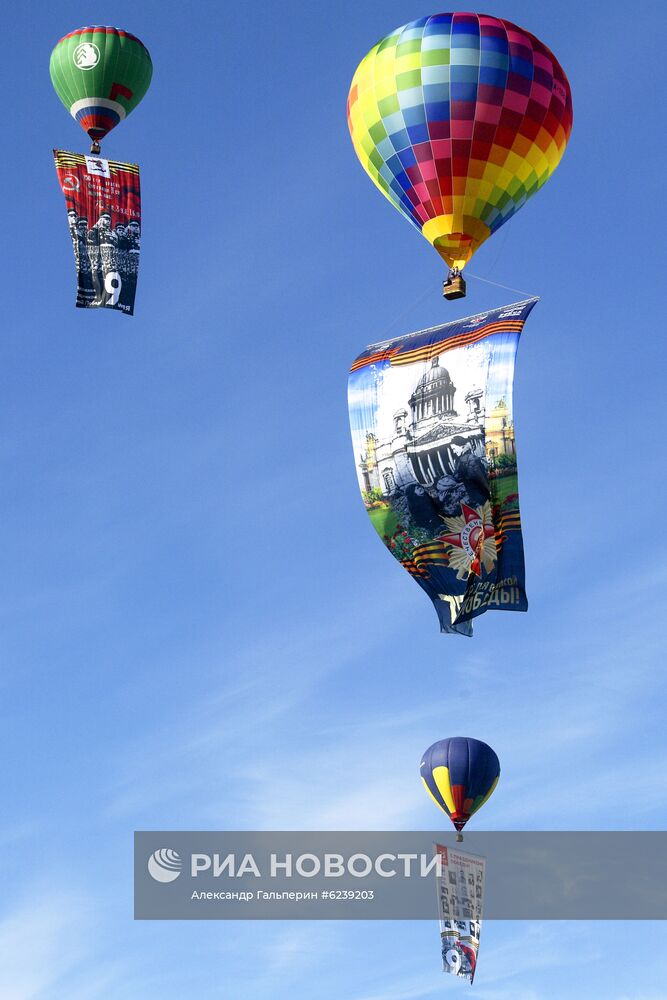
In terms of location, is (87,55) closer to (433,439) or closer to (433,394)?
(433,394)

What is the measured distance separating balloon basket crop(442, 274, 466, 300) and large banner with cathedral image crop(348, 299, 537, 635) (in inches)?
141

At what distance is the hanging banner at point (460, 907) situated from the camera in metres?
61.5

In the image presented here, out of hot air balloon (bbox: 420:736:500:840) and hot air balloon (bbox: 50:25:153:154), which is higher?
hot air balloon (bbox: 50:25:153:154)

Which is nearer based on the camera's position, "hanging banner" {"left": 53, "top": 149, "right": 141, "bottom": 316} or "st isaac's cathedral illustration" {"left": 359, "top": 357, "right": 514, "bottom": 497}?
"st isaac's cathedral illustration" {"left": 359, "top": 357, "right": 514, "bottom": 497}

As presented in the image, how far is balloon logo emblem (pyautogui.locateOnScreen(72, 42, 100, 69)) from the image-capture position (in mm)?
62875

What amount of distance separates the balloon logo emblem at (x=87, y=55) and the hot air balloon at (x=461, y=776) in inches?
811

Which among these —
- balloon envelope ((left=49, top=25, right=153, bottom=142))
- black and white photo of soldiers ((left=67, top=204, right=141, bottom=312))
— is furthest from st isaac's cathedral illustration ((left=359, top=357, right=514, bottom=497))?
balloon envelope ((left=49, top=25, right=153, bottom=142))

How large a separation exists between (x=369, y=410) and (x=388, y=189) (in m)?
7.26

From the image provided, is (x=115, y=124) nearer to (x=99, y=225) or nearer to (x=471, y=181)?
(x=99, y=225)

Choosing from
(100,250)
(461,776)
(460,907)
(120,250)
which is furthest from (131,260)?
(460,907)

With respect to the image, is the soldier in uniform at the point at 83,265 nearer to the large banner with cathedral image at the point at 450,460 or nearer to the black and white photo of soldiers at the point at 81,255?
the black and white photo of soldiers at the point at 81,255

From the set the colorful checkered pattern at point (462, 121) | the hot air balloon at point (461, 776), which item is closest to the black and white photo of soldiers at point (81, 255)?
the colorful checkered pattern at point (462, 121)

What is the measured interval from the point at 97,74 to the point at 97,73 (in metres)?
0.03

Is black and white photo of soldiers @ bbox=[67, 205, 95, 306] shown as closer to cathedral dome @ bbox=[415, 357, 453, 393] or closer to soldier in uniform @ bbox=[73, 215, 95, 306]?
soldier in uniform @ bbox=[73, 215, 95, 306]
